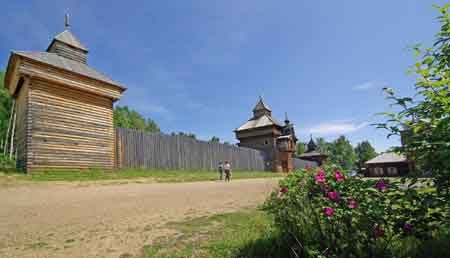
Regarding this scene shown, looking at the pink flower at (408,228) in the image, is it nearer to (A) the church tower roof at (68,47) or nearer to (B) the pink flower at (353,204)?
(B) the pink flower at (353,204)

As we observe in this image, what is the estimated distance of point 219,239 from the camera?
3672mm

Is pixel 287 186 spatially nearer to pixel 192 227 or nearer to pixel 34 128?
pixel 192 227

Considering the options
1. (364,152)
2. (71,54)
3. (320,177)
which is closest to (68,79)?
(71,54)

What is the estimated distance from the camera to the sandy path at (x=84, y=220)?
3.37 metres

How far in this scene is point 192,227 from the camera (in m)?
4.38

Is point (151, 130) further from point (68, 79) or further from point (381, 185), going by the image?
point (381, 185)

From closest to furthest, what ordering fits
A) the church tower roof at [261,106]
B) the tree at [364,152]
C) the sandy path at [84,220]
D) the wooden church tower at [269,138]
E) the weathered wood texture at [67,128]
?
the sandy path at [84,220]
the weathered wood texture at [67,128]
the wooden church tower at [269,138]
the church tower roof at [261,106]
the tree at [364,152]

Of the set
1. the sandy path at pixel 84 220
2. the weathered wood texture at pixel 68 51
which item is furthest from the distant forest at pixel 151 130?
the sandy path at pixel 84 220

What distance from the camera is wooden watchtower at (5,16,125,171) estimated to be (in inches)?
486

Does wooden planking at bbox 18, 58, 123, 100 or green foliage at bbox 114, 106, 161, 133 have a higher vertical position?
green foliage at bbox 114, 106, 161, 133

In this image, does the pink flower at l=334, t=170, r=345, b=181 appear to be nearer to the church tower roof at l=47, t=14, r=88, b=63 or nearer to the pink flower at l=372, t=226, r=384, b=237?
the pink flower at l=372, t=226, r=384, b=237

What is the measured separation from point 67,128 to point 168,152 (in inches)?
286

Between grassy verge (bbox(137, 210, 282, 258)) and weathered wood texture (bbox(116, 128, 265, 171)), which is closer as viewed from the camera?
grassy verge (bbox(137, 210, 282, 258))

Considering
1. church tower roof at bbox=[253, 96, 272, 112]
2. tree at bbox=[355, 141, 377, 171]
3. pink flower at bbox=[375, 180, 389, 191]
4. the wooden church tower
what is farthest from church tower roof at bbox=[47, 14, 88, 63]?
tree at bbox=[355, 141, 377, 171]
